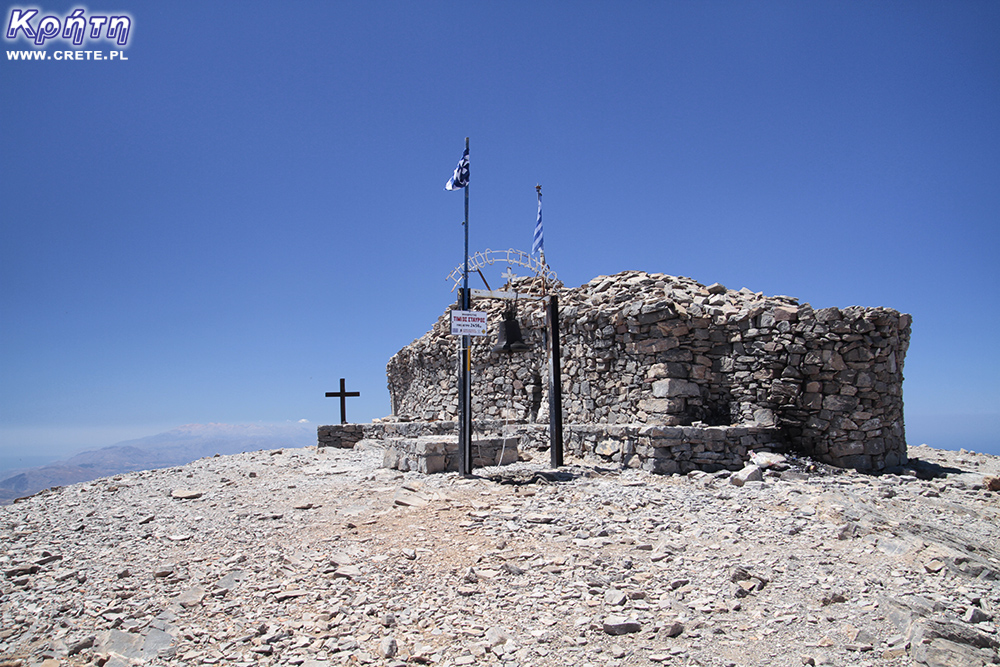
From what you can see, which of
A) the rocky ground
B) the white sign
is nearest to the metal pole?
the rocky ground

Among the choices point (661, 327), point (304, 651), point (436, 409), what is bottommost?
point (304, 651)

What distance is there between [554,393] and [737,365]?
382 cm

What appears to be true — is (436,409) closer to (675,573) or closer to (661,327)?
(661,327)

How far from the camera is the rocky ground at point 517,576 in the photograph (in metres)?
4.64

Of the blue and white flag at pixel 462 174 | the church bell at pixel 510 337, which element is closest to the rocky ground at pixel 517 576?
the church bell at pixel 510 337

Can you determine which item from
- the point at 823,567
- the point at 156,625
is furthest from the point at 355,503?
the point at 823,567

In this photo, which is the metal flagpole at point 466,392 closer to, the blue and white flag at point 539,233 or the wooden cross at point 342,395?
the blue and white flag at point 539,233

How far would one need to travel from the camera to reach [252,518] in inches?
315

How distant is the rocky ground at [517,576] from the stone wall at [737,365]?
60.8 inches

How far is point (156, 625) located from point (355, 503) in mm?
3594

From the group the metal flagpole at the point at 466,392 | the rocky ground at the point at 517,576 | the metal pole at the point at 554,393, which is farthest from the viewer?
the metal pole at the point at 554,393

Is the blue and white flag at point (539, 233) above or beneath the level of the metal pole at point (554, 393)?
above

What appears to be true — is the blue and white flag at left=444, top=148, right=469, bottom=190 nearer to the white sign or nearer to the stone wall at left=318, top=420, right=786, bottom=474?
the white sign

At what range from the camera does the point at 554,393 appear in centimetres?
1105
